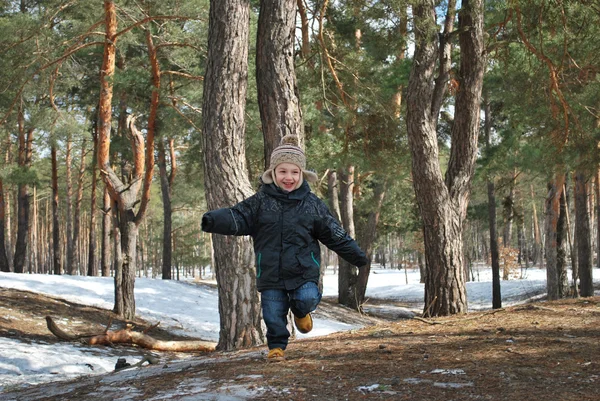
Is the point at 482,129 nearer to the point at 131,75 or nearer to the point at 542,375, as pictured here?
the point at 131,75

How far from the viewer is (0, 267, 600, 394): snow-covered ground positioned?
26.8 feet

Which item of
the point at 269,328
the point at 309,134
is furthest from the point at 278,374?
the point at 309,134

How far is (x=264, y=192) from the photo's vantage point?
4.52 m

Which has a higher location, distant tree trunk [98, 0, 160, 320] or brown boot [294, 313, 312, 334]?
distant tree trunk [98, 0, 160, 320]

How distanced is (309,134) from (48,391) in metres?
12.5

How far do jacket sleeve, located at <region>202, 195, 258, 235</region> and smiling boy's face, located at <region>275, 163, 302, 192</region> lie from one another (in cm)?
22

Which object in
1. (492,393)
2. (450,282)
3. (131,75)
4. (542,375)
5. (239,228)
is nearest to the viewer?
(492,393)

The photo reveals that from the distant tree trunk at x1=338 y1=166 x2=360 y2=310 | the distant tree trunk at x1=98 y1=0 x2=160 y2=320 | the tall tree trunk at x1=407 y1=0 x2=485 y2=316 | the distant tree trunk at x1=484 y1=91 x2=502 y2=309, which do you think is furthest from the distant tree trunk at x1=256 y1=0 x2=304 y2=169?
the distant tree trunk at x1=484 y1=91 x2=502 y2=309

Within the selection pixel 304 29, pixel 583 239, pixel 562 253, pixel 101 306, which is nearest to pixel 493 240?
pixel 562 253

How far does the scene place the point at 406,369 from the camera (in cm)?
428

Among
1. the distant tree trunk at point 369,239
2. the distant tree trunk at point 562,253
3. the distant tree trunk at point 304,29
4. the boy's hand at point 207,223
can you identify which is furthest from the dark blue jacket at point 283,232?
the distant tree trunk at point 562,253

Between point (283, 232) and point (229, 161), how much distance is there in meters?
2.50

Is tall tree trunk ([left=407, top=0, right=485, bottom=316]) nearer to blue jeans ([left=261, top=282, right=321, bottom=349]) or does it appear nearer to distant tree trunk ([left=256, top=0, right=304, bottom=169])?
distant tree trunk ([left=256, top=0, right=304, bottom=169])

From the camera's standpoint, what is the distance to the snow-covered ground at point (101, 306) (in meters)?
8.16
